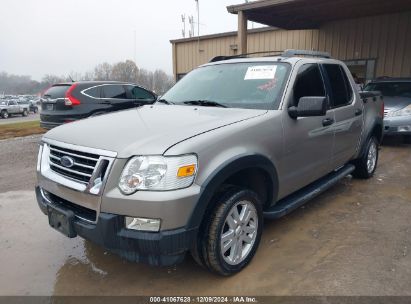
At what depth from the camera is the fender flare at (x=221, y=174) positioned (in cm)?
247

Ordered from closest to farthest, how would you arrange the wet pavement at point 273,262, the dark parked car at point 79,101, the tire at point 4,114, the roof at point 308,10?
the wet pavement at point 273,262 < the dark parked car at point 79,101 < the roof at point 308,10 < the tire at point 4,114

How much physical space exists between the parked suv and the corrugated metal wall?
9.98ft

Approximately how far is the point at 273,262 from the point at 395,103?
699 cm

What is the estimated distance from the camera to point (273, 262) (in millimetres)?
3164

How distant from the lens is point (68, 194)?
2.69m

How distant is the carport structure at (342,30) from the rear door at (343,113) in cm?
581

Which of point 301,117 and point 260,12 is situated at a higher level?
point 260,12

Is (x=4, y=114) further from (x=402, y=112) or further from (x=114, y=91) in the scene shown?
(x=402, y=112)

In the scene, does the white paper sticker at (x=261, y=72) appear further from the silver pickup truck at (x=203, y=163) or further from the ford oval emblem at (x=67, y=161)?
the ford oval emblem at (x=67, y=161)

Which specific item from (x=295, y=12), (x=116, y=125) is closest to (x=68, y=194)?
(x=116, y=125)

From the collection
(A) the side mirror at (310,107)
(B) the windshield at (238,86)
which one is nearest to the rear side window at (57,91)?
(B) the windshield at (238,86)

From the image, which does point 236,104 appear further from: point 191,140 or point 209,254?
point 209,254

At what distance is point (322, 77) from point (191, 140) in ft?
7.49

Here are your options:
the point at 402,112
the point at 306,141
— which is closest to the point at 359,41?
the point at 402,112
